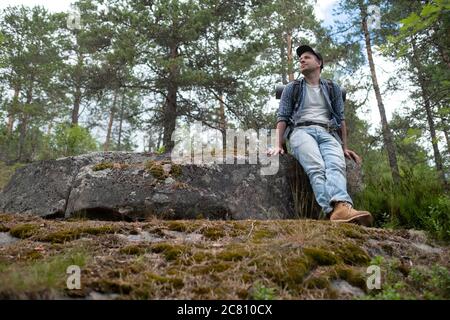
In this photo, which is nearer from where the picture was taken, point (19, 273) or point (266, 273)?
point (19, 273)

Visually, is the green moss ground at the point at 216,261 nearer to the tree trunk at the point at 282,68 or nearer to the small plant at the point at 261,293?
the small plant at the point at 261,293

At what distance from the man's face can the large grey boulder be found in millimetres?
1170

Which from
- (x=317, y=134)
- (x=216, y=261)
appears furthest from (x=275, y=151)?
(x=216, y=261)

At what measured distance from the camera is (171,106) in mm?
11508

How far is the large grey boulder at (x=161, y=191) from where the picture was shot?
391cm

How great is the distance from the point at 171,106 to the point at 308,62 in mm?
7481

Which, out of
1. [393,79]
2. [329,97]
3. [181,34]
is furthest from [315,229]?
[393,79]

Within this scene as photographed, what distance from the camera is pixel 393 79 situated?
525 inches

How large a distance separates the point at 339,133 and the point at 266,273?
3.16m

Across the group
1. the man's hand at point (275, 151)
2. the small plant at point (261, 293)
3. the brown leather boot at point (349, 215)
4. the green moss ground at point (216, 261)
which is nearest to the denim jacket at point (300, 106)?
the man's hand at point (275, 151)

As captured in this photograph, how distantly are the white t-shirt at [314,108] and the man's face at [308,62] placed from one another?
0.23m

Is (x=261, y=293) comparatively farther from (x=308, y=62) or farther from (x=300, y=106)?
(x=308, y=62)

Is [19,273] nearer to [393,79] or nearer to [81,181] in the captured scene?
[81,181]
